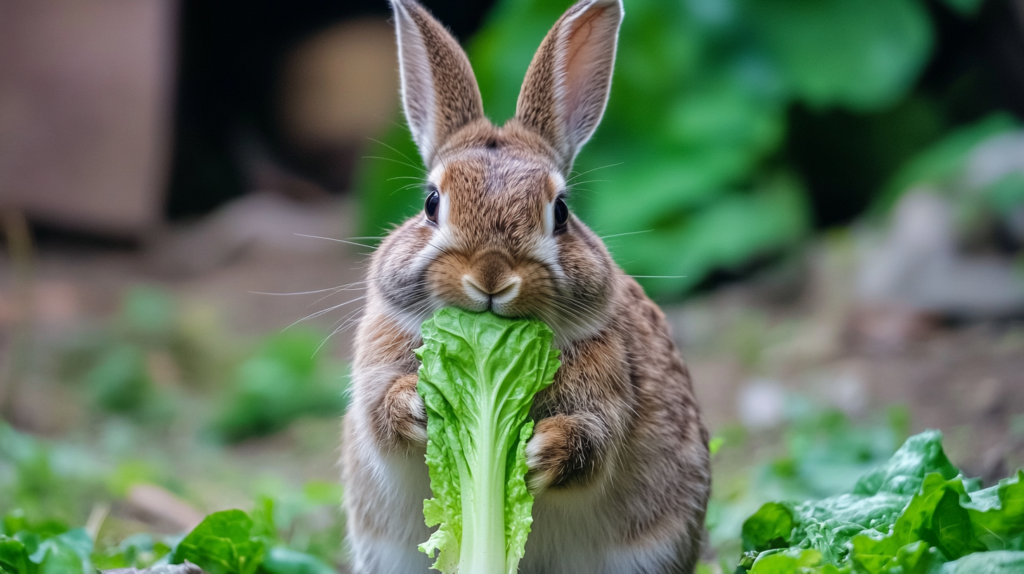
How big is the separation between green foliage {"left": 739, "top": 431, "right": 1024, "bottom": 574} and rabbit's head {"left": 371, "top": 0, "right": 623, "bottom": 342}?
2.92 feet

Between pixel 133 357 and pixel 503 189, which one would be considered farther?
pixel 133 357

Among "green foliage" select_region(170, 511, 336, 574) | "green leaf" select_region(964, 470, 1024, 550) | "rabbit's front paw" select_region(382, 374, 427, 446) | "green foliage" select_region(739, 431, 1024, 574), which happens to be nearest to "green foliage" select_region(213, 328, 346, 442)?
"green foliage" select_region(170, 511, 336, 574)

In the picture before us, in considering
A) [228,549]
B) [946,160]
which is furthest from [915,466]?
[946,160]

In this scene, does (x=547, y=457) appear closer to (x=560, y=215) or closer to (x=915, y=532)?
(x=560, y=215)

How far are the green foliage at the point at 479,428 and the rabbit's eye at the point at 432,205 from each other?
1.16 ft

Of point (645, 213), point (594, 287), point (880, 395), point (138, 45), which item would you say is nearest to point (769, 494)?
point (594, 287)

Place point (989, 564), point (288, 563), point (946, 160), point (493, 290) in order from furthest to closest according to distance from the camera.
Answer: point (946, 160), point (288, 563), point (493, 290), point (989, 564)

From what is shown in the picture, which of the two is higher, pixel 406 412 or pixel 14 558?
pixel 406 412

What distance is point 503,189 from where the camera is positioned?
2.76 m

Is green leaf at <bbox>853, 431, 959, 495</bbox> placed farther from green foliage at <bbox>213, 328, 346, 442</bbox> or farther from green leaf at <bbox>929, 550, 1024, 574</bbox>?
green foliage at <bbox>213, 328, 346, 442</bbox>

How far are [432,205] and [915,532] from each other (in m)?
1.64

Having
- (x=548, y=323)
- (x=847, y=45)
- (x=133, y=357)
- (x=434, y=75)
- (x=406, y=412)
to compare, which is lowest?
(x=406, y=412)

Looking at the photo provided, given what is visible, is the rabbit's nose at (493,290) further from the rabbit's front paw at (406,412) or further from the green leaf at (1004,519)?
the green leaf at (1004,519)

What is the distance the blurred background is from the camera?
5.46 metres
